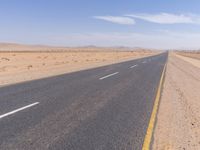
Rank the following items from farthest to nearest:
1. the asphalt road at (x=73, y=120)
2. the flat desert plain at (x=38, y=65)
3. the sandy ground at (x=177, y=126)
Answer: the flat desert plain at (x=38, y=65) → the sandy ground at (x=177, y=126) → the asphalt road at (x=73, y=120)

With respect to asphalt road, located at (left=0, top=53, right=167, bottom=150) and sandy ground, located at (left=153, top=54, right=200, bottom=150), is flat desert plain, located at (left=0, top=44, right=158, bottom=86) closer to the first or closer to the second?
asphalt road, located at (left=0, top=53, right=167, bottom=150)

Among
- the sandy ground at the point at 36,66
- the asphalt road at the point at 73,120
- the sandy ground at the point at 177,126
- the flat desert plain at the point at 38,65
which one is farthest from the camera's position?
the flat desert plain at the point at 38,65

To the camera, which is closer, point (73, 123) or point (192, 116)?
point (73, 123)

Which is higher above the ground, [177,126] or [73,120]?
[73,120]

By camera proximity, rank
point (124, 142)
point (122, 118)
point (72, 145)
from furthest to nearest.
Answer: point (122, 118) → point (124, 142) → point (72, 145)

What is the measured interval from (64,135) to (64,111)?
7.07ft

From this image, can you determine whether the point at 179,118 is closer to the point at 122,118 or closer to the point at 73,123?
the point at 122,118

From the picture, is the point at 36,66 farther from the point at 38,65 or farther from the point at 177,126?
the point at 177,126

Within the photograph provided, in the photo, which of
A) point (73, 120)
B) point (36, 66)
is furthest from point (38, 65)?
point (73, 120)

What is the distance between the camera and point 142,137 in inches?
224

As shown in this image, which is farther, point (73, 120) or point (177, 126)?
point (177, 126)

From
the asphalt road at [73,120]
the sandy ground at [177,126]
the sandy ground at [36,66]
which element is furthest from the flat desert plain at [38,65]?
the sandy ground at [177,126]

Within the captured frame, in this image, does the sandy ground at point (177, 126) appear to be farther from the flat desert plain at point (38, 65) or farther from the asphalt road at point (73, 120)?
the flat desert plain at point (38, 65)

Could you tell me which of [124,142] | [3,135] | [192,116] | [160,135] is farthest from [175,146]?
[3,135]
